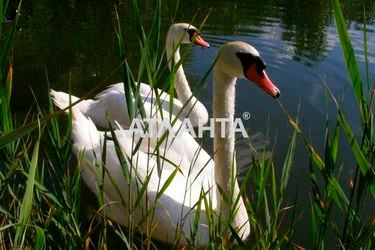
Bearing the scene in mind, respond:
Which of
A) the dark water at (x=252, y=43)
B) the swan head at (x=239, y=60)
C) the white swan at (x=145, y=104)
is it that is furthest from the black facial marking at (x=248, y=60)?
the white swan at (x=145, y=104)

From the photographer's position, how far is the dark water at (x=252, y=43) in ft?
19.8

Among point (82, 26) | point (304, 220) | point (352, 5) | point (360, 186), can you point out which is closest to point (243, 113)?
point (304, 220)

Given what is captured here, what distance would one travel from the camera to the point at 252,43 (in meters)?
9.31

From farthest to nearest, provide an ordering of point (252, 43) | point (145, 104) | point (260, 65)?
1. point (252, 43)
2. point (145, 104)
3. point (260, 65)

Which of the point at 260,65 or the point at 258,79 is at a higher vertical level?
the point at 260,65

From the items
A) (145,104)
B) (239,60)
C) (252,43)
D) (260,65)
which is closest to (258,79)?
(260,65)

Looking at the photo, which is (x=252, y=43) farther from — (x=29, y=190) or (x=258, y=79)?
(x=29, y=190)

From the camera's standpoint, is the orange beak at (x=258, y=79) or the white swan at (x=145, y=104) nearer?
the orange beak at (x=258, y=79)

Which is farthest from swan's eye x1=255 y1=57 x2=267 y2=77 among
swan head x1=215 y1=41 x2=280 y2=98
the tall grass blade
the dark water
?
the tall grass blade

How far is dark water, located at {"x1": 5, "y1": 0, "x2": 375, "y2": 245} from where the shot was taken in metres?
6.03

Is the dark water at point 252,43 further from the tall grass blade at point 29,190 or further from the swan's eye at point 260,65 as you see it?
the tall grass blade at point 29,190

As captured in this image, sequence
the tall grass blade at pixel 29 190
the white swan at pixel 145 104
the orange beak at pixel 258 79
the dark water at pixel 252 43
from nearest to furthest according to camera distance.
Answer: the tall grass blade at pixel 29 190
the orange beak at pixel 258 79
the white swan at pixel 145 104
the dark water at pixel 252 43

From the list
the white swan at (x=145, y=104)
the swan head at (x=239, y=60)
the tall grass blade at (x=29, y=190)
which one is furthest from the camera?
the white swan at (x=145, y=104)

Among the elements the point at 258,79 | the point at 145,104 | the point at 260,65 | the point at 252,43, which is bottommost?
the point at 145,104
